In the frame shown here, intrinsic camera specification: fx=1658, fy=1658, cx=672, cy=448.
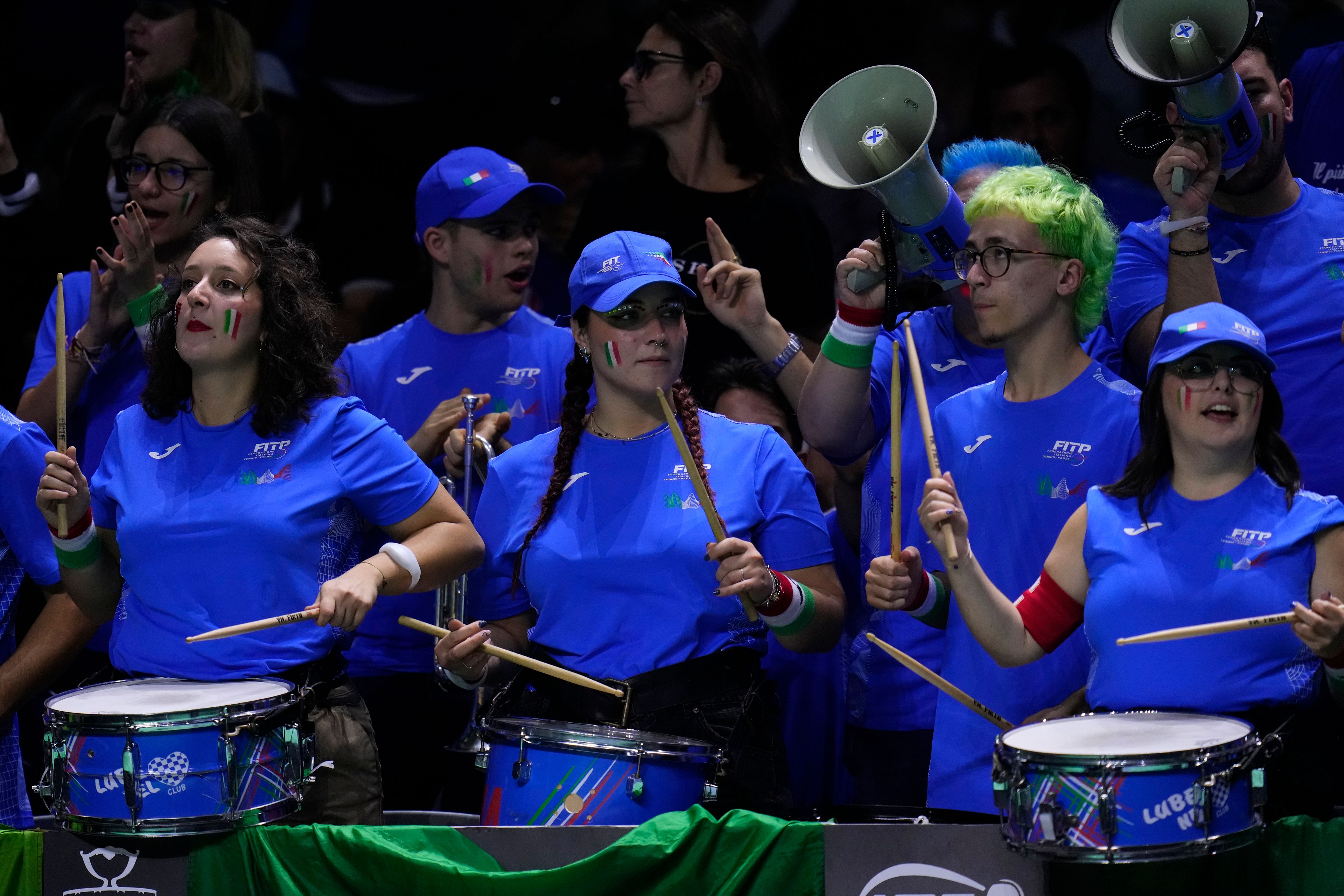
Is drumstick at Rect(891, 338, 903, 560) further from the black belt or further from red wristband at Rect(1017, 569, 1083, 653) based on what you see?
the black belt

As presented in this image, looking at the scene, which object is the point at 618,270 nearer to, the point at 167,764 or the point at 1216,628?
the point at 167,764

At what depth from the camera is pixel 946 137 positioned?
17.5ft

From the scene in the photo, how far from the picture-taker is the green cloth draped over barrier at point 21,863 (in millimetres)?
3168

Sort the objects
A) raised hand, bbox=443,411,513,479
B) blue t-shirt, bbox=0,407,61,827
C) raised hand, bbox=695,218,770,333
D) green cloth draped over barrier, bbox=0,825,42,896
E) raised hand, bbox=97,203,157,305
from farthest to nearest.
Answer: raised hand, bbox=97,203,157,305, raised hand, bbox=443,411,513,479, raised hand, bbox=695,218,770,333, blue t-shirt, bbox=0,407,61,827, green cloth draped over barrier, bbox=0,825,42,896

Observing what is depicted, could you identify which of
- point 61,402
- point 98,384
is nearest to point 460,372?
point 98,384

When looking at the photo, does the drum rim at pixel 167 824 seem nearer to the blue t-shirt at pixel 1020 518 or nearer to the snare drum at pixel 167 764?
the snare drum at pixel 167 764

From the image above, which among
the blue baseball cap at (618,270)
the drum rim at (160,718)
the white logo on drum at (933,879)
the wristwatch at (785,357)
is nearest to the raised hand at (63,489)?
the drum rim at (160,718)

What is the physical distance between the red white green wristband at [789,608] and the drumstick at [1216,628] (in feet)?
2.35

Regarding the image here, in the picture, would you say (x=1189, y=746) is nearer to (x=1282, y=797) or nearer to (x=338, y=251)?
(x=1282, y=797)

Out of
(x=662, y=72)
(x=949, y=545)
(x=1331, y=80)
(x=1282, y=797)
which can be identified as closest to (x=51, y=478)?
(x=949, y=545)

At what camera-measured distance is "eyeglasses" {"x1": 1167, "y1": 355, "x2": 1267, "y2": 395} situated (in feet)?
10.1

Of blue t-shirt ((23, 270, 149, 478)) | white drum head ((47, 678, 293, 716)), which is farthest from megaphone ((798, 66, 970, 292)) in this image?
blue t-shirt ((23, 270, 149, 478))

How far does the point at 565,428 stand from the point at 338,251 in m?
2.36

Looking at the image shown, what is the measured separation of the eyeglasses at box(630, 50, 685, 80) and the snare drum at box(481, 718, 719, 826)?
2.26 metres
